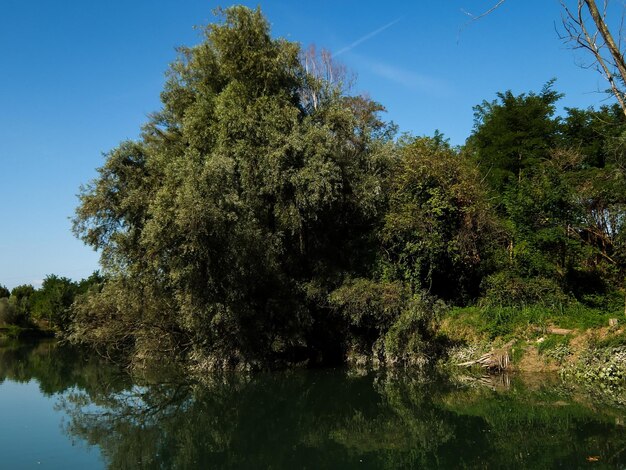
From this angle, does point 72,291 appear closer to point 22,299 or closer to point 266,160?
point 22,299

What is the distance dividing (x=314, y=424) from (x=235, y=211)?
28.9 ft

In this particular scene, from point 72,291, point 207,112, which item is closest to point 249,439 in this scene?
point 207,112

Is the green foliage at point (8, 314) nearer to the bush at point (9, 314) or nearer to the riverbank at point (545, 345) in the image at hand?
the bush at point (9, 314)

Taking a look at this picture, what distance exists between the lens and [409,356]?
858 inches

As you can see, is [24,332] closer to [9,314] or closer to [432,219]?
[9,314]

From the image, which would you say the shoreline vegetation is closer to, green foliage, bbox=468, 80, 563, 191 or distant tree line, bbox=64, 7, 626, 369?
distant tree line, bbox=64, 7, 626, 369

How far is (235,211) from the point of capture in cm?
1992

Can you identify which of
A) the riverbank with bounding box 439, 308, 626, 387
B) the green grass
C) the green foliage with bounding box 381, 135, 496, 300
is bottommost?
the riverbank with bounding box 439, 308, 626, 387

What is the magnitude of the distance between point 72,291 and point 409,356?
45.3 m

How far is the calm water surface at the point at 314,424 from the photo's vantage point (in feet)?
34.9

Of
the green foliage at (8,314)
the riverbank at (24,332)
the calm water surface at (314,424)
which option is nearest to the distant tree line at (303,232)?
the calm water surface at (314,424)

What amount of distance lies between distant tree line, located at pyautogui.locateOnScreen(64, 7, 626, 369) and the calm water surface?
270 cm

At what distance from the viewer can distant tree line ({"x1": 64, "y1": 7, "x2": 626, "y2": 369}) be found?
20953mm

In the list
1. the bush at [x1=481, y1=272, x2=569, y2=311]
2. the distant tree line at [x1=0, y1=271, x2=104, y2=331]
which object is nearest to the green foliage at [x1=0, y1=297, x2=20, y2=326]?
the distant tree line at [x1=0, y1=271, x2=104, y2=331]
